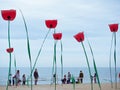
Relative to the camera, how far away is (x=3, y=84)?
2227cm

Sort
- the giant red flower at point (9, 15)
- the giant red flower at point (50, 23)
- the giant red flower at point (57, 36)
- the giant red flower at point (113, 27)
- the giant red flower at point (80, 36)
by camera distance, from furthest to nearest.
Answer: the giant red flower at point (57, 36), the giant red flower at point (113, 27), the giant red flower at point (50, 23), the giant red flower at point (80, 36), the giant red flower at point (9, 15)

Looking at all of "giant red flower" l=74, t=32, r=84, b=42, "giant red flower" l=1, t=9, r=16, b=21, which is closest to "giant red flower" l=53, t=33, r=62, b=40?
"giant red flower" l=74, t=32, r=84, b=42

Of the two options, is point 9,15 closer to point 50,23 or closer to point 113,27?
point 50,23

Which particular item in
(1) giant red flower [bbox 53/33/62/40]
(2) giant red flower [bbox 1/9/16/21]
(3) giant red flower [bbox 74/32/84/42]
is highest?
(2) giant red flower [bbox 1/9/16/21]

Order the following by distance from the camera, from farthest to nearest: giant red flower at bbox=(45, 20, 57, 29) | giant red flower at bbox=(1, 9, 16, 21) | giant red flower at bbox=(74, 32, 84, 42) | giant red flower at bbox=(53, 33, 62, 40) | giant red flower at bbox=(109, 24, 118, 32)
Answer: giant red flower at bbox=(53, 33, 62, 40), giant red flower at bbox=(109, 24, 118, 32), giant red flower at bbox=(45, 20, 57, 29), giant red flower at bbox=(74, 32, 84, 42), giant red flower at bbox=(1, 9, 16, 21)

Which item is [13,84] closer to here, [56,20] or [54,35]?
[54,35]

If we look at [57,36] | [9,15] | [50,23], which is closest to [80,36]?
[50,23]

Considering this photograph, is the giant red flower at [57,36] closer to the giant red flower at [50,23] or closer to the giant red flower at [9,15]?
the giant red flower at [50,23]

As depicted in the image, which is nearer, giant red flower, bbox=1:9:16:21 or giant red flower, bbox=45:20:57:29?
giant red flower, bbox=1:9:16:21

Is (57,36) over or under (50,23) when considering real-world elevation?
under

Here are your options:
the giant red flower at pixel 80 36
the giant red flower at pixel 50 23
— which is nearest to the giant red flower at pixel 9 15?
the giant red flower at pixel 50 23

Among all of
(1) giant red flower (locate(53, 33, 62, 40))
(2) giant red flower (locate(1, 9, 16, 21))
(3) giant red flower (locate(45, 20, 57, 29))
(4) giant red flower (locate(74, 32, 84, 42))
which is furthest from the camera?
(1) giant red flower (locate(53, 33, 62, 40))

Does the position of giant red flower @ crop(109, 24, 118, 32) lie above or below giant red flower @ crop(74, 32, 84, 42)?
above

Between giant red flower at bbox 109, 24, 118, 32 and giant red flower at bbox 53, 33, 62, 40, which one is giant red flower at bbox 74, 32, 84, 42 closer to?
giant red flower at bbox 109, 24, 118, 32
